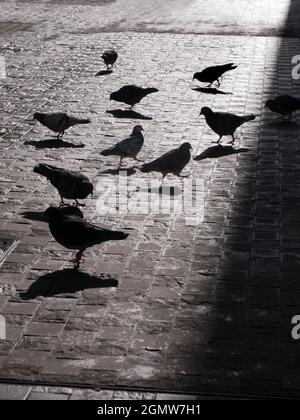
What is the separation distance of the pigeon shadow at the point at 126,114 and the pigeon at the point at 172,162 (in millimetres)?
3153

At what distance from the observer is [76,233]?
25.0 feet

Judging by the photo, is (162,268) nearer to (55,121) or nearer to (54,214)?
(54,214)

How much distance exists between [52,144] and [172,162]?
8.00 ft

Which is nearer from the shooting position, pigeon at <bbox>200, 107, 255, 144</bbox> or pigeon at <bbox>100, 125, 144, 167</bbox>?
pigeon at <bbox>100, 125, 144, 167</bbox>

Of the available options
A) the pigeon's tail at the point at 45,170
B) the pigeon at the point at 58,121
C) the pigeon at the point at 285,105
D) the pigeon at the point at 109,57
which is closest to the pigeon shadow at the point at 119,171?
the pigeon's tail at the point at 45,170

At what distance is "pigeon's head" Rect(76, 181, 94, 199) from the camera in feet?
29.9

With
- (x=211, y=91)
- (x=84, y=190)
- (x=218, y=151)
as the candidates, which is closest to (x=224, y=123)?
(x=218, y=151)

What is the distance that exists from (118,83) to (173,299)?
997cm

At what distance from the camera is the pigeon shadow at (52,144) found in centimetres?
1184

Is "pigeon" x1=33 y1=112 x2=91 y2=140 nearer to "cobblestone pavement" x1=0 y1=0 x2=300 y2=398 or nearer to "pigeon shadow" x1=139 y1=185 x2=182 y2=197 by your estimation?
"cobblestone pavement" x1=0 y1=0 x2=300 y2=398

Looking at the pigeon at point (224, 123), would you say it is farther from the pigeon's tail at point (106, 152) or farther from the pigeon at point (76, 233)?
the pigeon at point (76, 233)

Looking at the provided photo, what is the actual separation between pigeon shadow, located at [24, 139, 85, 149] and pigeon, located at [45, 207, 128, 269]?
13.6 feet

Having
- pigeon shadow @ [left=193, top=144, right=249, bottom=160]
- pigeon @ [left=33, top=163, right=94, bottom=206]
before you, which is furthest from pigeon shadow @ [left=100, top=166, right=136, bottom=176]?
pigeon @ [left=33, top=163, right=94, bottom=206]

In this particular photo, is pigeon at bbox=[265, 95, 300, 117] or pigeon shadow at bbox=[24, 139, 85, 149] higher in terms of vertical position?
pigeon at bbox=[265, 95, 300, 117]
